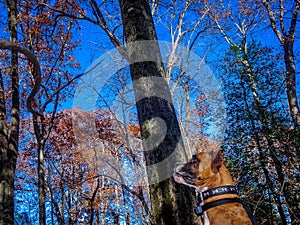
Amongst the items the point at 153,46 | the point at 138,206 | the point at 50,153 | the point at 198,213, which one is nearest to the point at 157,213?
the point at 198,213

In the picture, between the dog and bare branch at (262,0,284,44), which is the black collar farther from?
bare branch at (262,0,284,44)

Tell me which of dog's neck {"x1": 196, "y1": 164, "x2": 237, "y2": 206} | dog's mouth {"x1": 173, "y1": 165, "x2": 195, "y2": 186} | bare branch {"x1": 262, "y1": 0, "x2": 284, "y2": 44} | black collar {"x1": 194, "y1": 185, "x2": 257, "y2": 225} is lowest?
black collar {"x1": 194, "y1": 185, "x2": 257, "y2": 225}

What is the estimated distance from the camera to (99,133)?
35.8 ft

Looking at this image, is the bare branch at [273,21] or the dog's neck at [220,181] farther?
the bare branch at [273,21]

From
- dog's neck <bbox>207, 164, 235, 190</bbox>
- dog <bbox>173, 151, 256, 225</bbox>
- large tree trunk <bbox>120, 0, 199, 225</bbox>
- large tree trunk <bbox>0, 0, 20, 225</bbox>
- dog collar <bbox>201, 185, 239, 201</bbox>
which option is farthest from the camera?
large tree trunk <bbox>0, 0, 20, 225</bbox>

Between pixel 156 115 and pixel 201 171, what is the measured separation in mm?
711

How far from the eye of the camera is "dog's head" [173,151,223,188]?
82.7 inches

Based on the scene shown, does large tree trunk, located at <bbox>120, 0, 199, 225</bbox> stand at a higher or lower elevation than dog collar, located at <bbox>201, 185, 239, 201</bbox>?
higher

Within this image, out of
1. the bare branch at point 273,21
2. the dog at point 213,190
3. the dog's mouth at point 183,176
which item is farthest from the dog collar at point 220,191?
the bare branch at point 273,21

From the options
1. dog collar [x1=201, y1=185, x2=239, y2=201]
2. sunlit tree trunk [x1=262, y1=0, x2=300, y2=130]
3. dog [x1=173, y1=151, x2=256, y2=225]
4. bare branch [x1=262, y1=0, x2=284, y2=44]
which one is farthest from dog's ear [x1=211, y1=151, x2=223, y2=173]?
bare branch [x1=262, y1=0, x2=284, y2=44]

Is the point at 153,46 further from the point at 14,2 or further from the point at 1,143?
the point at 14,2

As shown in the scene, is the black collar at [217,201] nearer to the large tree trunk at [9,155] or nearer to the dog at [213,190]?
the dog at [213,190]

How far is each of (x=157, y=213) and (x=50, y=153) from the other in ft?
41.8

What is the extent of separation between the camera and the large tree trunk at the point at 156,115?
2.16 meters
